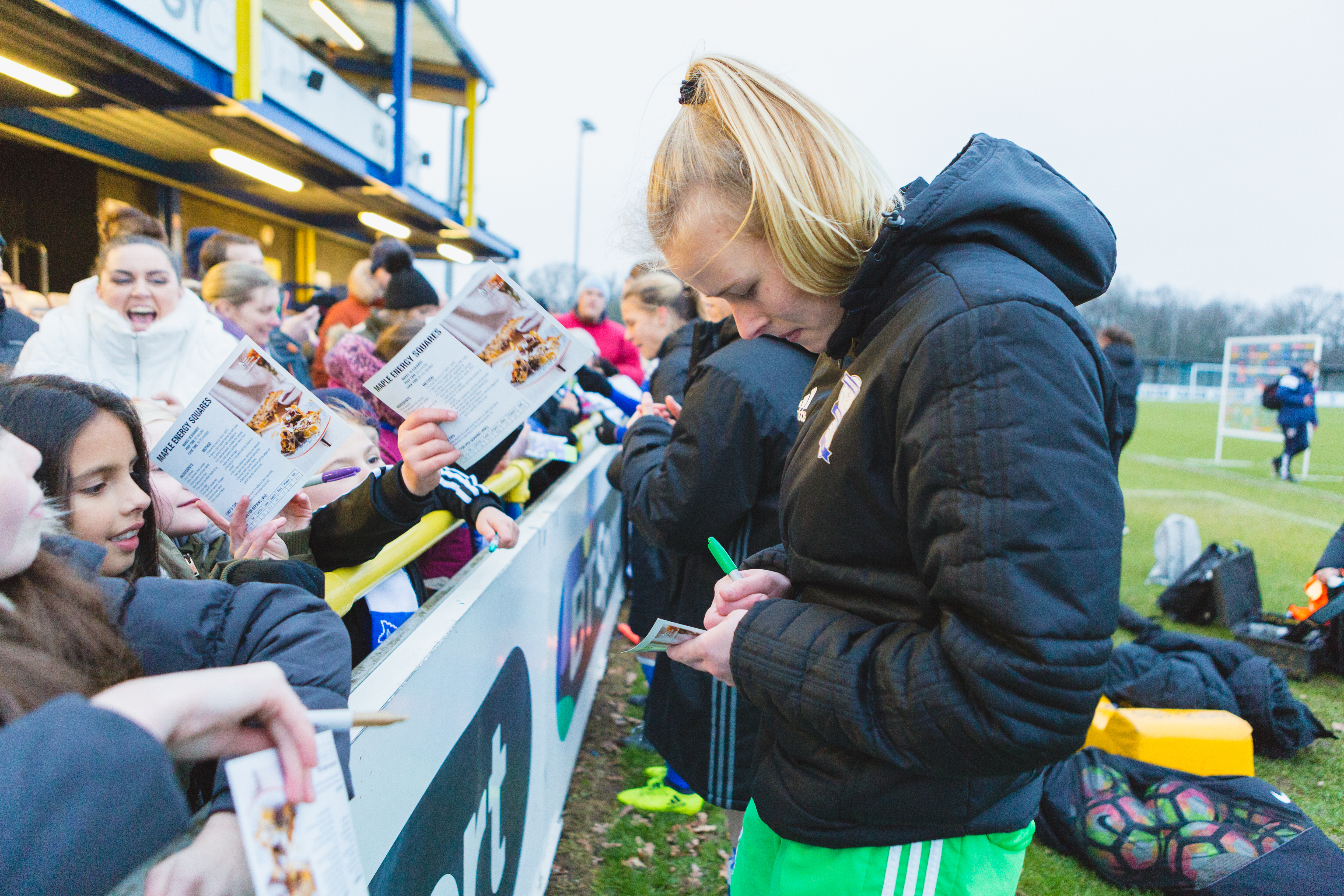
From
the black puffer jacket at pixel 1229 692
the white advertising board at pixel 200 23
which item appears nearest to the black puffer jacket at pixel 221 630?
the black puffer jacket at pixel 1229 692

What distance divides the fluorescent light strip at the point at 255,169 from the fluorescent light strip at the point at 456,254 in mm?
6309

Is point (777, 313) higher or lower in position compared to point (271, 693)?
higher

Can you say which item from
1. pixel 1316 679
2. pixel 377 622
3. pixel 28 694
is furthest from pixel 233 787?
pixel 1316 679

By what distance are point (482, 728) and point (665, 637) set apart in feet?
2.48

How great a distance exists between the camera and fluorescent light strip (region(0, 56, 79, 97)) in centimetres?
574

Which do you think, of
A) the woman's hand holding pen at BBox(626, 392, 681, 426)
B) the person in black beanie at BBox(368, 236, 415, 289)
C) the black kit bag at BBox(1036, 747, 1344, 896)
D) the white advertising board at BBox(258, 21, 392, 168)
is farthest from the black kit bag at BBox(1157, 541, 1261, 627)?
the white advertising board at BBox(258, 21, 392, 168)

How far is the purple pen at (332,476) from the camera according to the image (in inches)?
84.6

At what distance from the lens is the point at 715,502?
2.12 meters

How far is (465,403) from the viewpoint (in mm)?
1787

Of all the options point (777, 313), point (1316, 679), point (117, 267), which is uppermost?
point (117, 267)

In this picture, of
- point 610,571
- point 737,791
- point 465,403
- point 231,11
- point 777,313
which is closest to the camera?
point 777,313

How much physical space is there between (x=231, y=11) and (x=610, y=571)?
6.10 m

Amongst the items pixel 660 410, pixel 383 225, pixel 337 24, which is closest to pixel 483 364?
pixel 660 410

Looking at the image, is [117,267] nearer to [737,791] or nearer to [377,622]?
[377,622]
